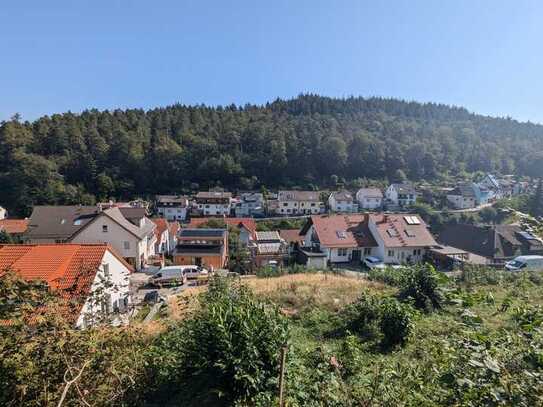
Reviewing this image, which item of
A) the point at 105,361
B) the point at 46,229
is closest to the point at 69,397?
the point at 105,361

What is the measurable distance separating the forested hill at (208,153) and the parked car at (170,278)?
4521 cm

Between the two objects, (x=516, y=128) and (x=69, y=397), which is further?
(x=516, y=128)

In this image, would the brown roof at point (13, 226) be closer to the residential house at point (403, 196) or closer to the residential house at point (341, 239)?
the residential house at point (341, 239)

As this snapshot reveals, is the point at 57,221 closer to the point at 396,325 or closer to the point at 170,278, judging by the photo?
the point at 170,278

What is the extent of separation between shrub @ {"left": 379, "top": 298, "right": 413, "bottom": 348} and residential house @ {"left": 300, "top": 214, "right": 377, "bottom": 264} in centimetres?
1970

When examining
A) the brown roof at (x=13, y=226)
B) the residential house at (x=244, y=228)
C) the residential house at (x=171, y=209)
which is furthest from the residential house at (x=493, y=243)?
the brown roof at (x=13, y=226)

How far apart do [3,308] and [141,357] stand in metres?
2.08

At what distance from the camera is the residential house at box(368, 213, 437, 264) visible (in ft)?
94.6

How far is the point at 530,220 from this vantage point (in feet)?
10.2

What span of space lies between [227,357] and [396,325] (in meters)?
6.08

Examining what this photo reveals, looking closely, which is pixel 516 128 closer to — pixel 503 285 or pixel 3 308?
pixel 503 285

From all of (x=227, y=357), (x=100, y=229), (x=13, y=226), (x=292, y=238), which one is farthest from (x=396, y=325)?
(x=13, y=226)

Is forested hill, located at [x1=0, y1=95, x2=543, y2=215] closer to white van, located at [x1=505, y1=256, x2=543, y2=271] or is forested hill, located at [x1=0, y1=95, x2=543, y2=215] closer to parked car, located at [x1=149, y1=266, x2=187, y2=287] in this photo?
parked car, located at [x1=149, y1=266, x2=187, y2=287]

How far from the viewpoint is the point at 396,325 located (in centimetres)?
880
